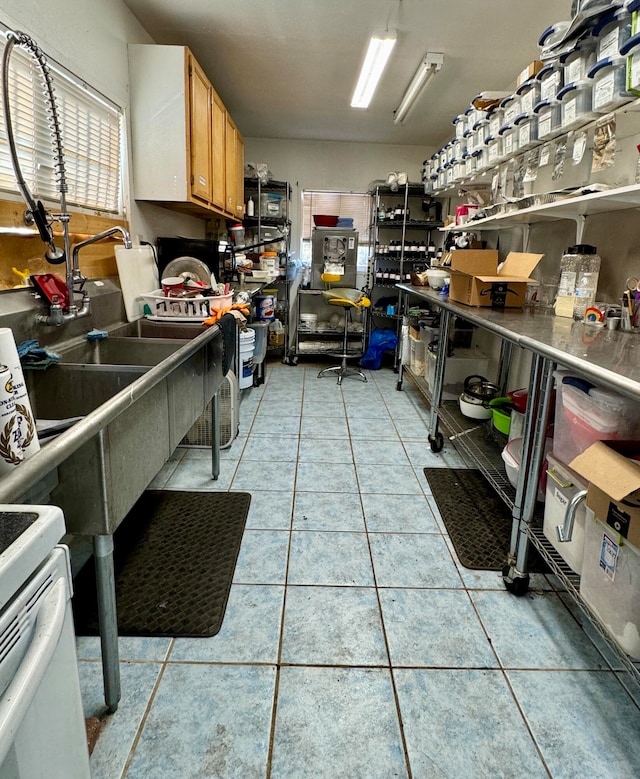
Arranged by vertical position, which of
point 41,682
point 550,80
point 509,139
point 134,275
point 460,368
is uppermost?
point 550,80

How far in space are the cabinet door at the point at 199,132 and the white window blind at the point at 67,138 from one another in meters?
0.44

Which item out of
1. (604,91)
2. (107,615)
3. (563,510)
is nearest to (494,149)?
(604,91)

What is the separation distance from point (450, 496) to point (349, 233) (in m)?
3.91

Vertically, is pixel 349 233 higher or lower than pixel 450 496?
higher

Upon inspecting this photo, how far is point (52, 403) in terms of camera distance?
5.19 ft

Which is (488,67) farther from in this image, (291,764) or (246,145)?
(291,764)

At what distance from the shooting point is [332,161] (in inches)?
224

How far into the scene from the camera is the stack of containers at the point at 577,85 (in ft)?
6.12

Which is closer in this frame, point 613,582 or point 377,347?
point 613,582

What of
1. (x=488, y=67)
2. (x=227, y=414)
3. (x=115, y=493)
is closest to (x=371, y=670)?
(x=115, y=493)

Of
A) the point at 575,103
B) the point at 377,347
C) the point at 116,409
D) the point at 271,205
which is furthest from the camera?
Answer: the point at 377,347

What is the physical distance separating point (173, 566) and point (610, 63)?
2.52m

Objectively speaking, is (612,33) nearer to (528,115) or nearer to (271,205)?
(528,115)

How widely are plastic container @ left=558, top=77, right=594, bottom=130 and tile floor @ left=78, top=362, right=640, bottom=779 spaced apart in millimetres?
1909
